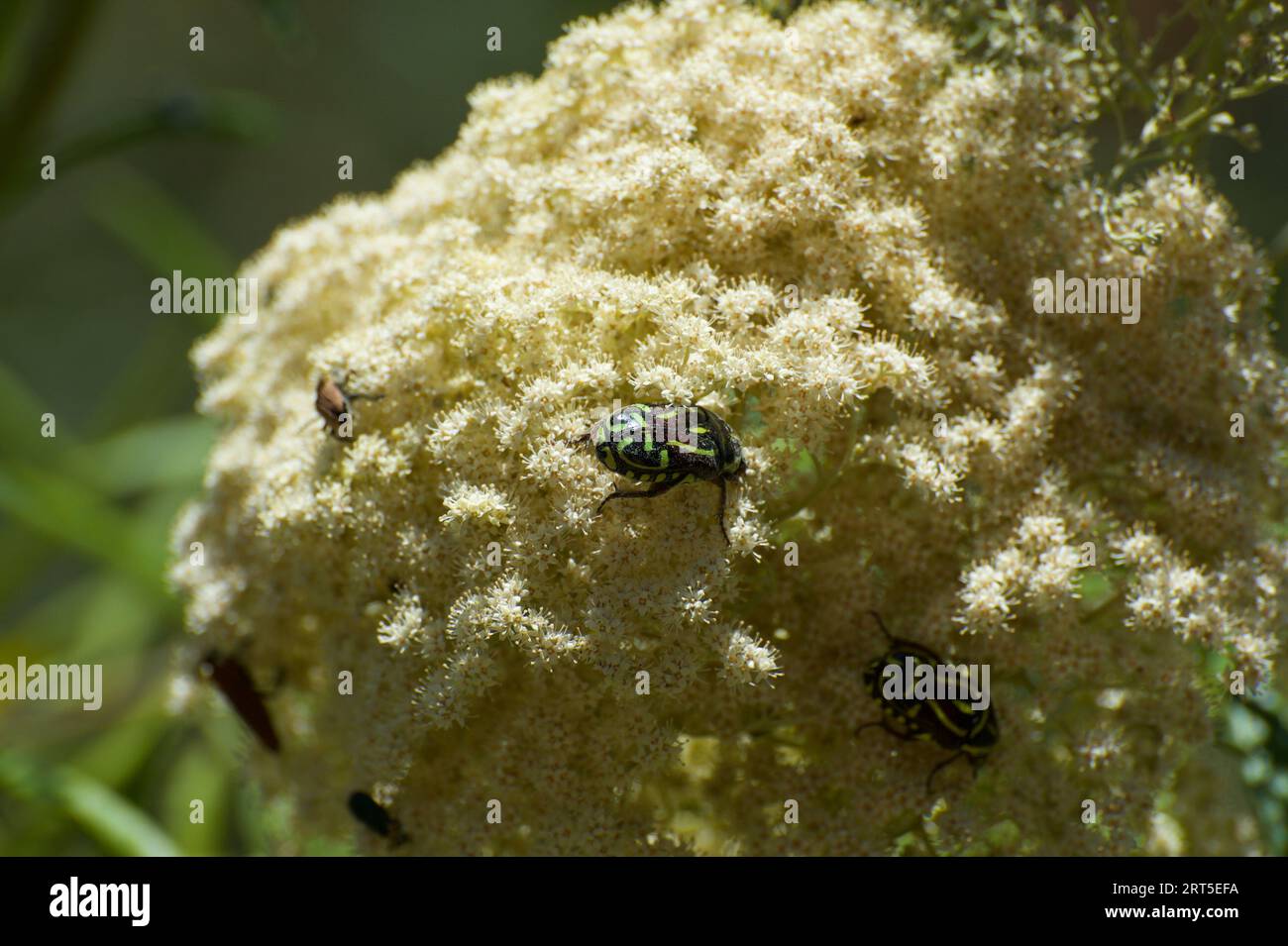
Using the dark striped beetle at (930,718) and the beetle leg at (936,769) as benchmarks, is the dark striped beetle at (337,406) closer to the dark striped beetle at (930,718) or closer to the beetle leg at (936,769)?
the dark striped beetle at (930,718)

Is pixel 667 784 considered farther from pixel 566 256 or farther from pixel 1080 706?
Result: pixel 566 256

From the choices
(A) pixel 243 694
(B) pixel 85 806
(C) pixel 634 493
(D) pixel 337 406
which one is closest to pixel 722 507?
(C) pixel 634 493

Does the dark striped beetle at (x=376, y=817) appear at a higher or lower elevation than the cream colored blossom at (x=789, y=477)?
lower

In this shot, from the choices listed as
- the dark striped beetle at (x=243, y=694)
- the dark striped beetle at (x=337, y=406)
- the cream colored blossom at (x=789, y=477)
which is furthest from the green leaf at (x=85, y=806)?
the dark striped beetle at (x=337, y=406)

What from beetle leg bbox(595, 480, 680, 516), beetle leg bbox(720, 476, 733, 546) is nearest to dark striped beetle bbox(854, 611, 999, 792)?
beetle leg bbox(720, 476, 733, 546)

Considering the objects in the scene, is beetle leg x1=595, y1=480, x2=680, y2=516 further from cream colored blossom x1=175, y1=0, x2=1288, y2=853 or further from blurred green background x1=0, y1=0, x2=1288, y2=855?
blurred green background x1=0, y1=0, x2=1288, y2=855
